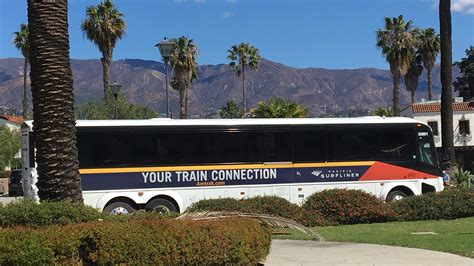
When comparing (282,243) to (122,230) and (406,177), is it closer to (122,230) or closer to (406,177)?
(122,230)

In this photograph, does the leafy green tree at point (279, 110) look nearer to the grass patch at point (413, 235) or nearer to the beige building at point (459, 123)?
the beige building at point (459, 123)

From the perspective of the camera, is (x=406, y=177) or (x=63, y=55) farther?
(x=406, y=177)

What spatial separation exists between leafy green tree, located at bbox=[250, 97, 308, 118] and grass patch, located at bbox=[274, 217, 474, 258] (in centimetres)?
2837

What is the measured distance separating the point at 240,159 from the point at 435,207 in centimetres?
565

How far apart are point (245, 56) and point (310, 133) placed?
5638cm

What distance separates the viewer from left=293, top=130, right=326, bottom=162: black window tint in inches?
743

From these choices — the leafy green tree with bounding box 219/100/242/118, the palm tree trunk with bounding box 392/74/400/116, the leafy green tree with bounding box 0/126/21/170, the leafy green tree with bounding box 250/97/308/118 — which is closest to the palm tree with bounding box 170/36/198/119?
the leafy green tree with bounding box 250/97/308/118

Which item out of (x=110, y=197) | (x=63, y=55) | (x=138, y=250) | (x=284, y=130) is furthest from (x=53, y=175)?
(x=284, y=130)

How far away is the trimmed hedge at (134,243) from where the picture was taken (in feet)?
21.2

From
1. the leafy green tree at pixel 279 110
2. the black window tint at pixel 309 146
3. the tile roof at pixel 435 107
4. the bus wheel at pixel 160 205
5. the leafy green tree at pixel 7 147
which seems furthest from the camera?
the tile roof at pixel 435 107

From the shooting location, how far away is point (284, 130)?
18922mm

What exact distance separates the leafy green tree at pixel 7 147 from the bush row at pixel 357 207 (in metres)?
42.7

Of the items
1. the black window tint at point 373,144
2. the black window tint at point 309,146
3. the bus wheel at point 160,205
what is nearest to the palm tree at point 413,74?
the black window tint at point 373,144

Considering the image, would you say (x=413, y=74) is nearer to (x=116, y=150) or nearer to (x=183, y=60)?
(x=183, y=60)
